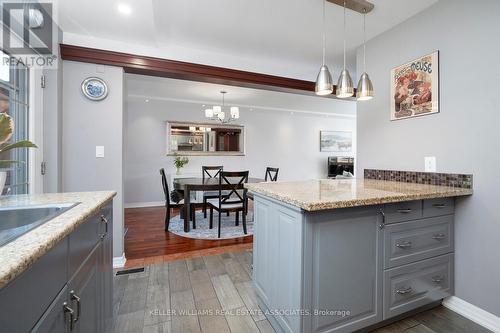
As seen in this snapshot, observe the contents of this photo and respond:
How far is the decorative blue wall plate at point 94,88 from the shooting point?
2320 millimetres

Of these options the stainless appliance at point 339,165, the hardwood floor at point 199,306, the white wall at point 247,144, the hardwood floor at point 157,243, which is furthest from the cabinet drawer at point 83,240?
the stainless appliance at point 339,165

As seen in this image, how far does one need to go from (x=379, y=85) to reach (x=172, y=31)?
2.18m

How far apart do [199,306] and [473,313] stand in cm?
199

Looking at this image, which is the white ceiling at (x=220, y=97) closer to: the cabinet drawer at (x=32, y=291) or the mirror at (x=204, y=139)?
the mirror at (x=204, y=139)

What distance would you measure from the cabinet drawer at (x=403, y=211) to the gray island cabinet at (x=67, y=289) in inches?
63.5

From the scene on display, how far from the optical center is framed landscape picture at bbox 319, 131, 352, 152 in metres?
7.05

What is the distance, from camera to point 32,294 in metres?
0.59

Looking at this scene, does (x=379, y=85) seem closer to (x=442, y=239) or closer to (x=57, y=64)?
(x=442, y=239)

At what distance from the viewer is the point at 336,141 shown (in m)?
7.22

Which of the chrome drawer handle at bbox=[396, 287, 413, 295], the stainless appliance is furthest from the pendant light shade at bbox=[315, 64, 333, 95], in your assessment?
the stainless appliance

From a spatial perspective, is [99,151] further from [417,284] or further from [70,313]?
[417,284]

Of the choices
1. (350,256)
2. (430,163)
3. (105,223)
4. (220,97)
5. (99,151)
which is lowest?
(350,256)

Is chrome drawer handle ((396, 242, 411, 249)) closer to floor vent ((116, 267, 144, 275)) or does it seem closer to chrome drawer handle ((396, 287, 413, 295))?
chrome drawer handle ((396, 287, 413, 295))

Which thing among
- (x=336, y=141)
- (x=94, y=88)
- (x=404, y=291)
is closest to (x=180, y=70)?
(x=94, y=88)
